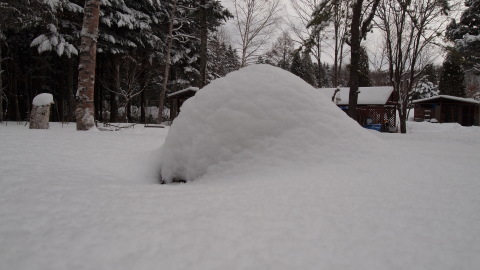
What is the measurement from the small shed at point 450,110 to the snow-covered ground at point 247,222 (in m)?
30.0

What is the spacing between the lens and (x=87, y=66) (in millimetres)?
5902

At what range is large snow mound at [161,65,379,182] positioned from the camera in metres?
2.03

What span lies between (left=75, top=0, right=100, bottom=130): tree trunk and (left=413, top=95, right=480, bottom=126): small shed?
29496mm

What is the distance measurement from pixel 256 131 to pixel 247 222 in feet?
3.71

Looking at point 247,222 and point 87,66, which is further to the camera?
point 87,66

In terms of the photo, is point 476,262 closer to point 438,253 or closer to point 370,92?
point 438,253

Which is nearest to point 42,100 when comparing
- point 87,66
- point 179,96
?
point 87,66

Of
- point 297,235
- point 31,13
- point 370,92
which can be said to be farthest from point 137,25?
point 370,92

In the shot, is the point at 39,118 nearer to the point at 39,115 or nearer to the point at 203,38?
the point at 39,115

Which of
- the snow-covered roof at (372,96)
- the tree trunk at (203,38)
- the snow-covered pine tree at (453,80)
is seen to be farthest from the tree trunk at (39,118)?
the snow-covered pine tree at (453,80)

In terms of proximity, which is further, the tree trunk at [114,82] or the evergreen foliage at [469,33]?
the evergreen foliage at [469,33]

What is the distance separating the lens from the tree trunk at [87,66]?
19.0 ft

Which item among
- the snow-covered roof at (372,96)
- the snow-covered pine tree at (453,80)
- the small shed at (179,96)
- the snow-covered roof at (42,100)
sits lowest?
the snow-covered roof at (42,100)

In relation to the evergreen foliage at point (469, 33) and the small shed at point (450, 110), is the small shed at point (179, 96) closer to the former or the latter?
the evergreen foliage at point (469, 33)
